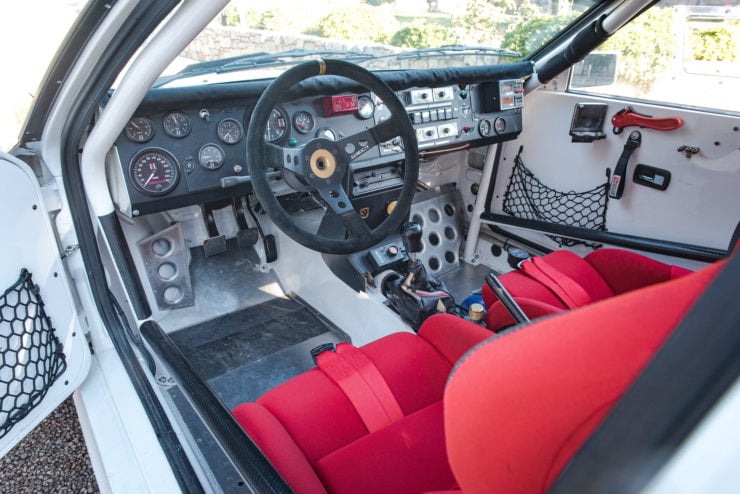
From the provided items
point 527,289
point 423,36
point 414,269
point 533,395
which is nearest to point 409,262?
point 414,269

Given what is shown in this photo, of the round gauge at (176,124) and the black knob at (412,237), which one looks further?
the black knob at (412,237)

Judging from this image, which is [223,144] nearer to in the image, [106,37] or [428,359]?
[106,37]

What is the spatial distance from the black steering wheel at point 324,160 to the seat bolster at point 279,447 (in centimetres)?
63

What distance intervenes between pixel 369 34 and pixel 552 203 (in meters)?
1.33

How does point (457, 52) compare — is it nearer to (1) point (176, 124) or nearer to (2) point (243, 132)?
(2) point (243, 132)

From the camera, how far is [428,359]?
134cm

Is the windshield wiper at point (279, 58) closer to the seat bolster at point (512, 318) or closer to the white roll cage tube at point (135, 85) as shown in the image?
the white roll cage tube at point (135, 85)

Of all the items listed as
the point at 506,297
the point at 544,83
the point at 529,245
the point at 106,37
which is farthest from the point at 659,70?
the point at 106,37

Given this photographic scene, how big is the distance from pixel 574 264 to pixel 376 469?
4.07 feet

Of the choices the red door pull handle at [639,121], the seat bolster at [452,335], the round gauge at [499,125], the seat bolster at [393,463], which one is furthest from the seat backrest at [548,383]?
the round gauge at [499,125]

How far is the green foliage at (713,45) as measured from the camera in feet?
6.62

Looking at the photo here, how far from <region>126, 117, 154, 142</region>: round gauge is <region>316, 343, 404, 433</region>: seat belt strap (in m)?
1.09

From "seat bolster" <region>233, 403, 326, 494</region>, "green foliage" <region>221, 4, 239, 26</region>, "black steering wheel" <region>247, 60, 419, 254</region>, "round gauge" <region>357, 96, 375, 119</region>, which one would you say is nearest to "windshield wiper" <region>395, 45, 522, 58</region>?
"round gauge" <region>357, 96, 375, 119</region>

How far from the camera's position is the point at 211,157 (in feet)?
6.53
